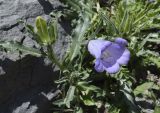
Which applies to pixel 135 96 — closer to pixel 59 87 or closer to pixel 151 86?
pixel 151 86

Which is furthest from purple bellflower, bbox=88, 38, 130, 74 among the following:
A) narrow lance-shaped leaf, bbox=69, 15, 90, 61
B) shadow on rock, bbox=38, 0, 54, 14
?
shadow on rock, bbox=38, 0, 54, 14

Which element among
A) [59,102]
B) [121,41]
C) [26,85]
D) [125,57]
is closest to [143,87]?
[125,57]

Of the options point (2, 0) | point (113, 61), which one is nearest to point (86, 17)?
point (113, 61)

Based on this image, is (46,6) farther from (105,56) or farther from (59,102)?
(59,102)

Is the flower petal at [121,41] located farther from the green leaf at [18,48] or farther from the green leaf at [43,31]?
the green leaf at [18,48]

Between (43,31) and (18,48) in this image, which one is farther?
(18,48)

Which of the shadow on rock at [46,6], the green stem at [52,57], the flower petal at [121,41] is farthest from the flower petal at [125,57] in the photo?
the shadow on rock at [46,6]
